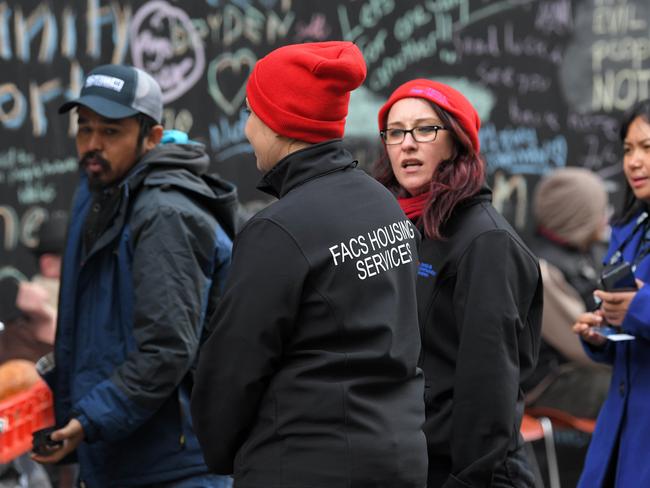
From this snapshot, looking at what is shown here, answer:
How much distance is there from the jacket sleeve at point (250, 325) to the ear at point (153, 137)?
1410 mm

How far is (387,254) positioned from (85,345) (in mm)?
1360

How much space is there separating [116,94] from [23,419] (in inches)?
44.4

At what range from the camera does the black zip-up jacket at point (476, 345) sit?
3.36m

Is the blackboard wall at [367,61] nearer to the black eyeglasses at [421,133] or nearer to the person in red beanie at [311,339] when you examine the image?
the black eyeglasses at [421,133]

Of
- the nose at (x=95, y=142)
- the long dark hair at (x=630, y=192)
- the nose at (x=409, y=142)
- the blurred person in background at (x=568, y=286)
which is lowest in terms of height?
the blurred person in background at (x=568, y=286)

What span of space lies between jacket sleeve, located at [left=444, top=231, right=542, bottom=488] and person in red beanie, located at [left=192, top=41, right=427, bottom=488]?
586 mm

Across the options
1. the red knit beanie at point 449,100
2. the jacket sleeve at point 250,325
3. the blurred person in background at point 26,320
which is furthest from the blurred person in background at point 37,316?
the jacket sleeve at point 250,325

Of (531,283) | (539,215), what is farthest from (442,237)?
(539,215)

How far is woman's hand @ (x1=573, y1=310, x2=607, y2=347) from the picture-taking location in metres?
4.31

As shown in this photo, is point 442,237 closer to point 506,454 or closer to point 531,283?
point 531,283

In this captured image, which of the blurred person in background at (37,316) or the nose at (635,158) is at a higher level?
the nose at (635,158)

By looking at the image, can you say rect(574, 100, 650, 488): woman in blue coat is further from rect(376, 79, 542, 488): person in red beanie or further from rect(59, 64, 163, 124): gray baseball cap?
rect(59, 64, 163, 124): gray baseball cap

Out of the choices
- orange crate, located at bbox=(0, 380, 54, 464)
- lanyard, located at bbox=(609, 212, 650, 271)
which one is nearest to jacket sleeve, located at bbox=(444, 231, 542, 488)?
lanyard, located at bbox=(609, 212, 650, 271)

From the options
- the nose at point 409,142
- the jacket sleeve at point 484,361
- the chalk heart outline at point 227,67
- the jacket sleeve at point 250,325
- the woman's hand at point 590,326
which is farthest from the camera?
the chalk heart outline at point 227,67
